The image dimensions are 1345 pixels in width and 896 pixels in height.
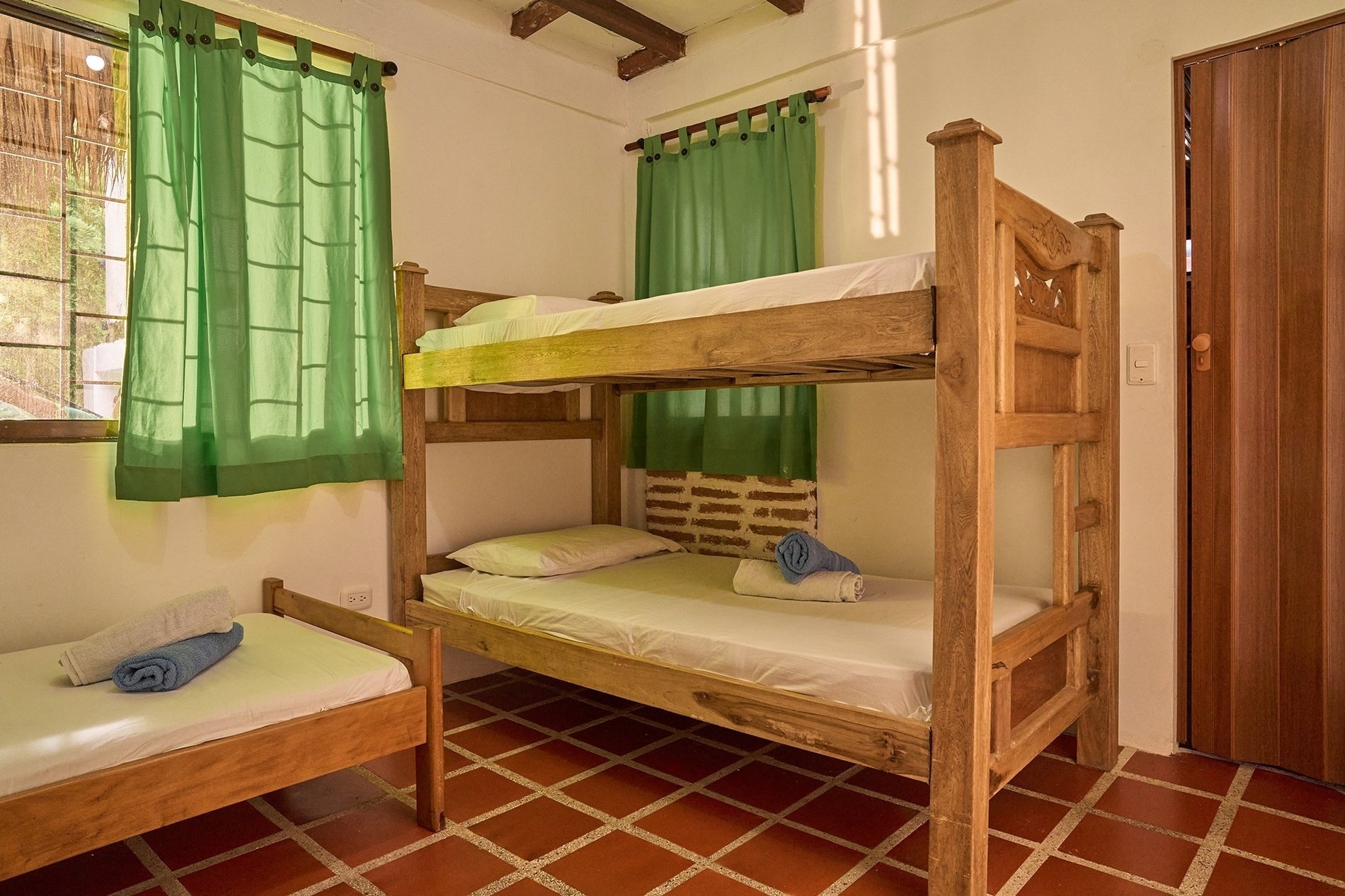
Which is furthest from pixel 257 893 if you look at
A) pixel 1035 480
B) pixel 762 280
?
pixel 1035 480

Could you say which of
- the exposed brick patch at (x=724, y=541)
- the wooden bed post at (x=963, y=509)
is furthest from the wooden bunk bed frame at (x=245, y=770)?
the exposed brick patch at (x=724, y=541)

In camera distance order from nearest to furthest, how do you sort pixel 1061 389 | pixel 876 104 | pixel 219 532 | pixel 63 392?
pixel 1061 389, pixel 63 392, pixel 219 532, pixel 876 104

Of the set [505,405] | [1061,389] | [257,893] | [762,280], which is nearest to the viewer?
[257,893]

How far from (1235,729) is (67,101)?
387cm

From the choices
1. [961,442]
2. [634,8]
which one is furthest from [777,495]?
[634,8]

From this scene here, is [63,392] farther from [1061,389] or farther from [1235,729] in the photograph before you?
[1235,729]

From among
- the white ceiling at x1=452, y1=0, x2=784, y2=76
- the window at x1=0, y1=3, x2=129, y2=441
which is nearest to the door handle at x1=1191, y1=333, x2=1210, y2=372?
the white ceiling at x1=452, y1=0, x2=784, y2=76

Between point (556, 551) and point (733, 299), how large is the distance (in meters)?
1.31

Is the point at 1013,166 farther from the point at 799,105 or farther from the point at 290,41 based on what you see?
the point at 290,41

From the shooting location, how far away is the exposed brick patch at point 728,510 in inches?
133

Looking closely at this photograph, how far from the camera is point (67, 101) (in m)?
2.46

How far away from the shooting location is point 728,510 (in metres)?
3.59

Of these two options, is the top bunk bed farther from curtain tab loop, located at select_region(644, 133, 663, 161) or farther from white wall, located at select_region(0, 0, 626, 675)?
curtain tab loop, located at select_region(644, 133, 663, 161)

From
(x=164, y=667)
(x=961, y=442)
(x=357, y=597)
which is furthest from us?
(x=357, y=597)
